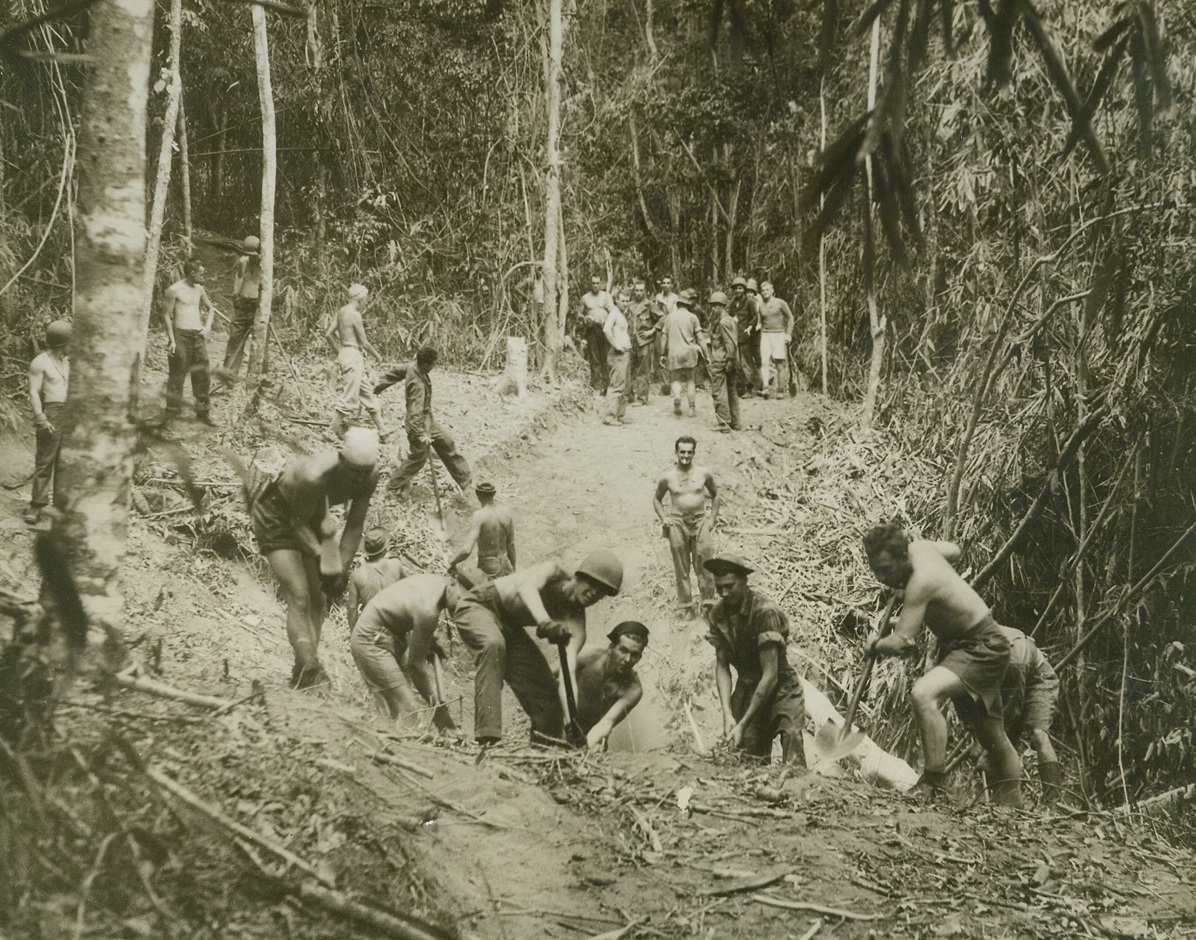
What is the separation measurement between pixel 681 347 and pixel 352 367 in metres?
4.49

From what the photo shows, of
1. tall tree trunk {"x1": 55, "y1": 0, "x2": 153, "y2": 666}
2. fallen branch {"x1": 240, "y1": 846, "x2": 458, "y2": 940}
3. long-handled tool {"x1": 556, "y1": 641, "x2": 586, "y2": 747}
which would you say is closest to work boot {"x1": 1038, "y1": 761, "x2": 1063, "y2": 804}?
long-handled tool {"x1": 556, "y1": 641, "x2": 586, "y2": 747}

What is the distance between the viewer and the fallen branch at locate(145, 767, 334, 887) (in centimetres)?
271

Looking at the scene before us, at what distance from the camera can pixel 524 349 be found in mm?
10211

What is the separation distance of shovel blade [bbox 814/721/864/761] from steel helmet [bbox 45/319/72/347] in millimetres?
4486

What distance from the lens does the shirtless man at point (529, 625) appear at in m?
4.83

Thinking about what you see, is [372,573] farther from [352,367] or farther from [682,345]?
[682,345]

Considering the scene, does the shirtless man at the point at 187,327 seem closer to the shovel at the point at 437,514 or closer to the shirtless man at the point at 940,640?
the shovel at the point at 437,514

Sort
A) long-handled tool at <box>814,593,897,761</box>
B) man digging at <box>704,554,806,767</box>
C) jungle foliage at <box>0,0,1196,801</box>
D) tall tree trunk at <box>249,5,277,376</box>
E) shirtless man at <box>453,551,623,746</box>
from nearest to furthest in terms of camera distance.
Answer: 1. shirtless man at <box>453,551,623,746</box>
2. long-handled tool at <box>814,593,897,761</box>
3. man digging at <box>704,554,806,767</box>
4. jungle foliage at <box>0,0,1196,801</box>
5. tall tree trunk at <box>249,5,277,376</box>

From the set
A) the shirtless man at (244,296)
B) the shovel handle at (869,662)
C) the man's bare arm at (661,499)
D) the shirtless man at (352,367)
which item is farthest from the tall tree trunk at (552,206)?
the shovel handle at (869,662)

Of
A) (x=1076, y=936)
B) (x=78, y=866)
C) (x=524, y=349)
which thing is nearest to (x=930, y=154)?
(x=524, y=349)

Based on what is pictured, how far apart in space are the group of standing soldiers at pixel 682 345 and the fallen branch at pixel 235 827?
856 centimetres

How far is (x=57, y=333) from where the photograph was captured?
19.0ft

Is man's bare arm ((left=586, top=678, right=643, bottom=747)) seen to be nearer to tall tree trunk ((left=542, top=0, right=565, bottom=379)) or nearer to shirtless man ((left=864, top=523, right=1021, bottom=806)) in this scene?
shirtless man ((left=864, top=523, right=1021, bottom=806))

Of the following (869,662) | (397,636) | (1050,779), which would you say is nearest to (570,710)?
(397,636)
